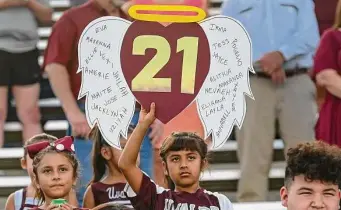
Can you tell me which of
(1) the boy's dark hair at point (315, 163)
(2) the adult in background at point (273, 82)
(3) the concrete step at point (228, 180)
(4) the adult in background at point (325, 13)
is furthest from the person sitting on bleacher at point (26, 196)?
(4) the adult in background at point (325, 13)

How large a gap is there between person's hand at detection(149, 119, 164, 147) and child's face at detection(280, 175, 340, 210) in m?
2.28

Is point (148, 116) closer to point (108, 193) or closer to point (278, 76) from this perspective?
Answer: point (108, 193)

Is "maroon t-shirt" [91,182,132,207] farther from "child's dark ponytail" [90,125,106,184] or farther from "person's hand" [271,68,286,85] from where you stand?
"person's hand" [271,68,286,85]

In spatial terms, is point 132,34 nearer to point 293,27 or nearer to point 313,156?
point 313,156

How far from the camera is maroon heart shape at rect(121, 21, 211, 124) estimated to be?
4914 millimetres

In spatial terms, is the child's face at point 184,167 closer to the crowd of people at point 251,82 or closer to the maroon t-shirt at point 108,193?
the maroon t-shirt at point 108,193

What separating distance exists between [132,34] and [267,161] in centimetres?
243

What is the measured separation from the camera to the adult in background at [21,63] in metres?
7.40

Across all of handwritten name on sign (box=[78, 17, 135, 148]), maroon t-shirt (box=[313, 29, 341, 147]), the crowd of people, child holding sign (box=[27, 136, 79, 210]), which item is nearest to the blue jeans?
the crowd of people

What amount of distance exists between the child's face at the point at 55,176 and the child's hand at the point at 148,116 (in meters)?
0.57

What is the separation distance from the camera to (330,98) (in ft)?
23.2

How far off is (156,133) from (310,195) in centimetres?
245

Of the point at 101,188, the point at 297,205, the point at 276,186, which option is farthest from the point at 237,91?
the point at 276,186

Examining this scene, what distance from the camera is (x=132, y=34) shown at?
4961 millimetres
